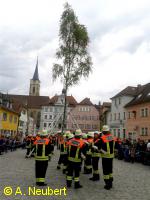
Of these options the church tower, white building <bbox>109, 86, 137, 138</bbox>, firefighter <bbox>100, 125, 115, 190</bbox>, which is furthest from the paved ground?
the church tower

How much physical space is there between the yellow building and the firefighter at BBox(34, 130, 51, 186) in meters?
29.0

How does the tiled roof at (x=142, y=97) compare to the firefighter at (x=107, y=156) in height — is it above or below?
above

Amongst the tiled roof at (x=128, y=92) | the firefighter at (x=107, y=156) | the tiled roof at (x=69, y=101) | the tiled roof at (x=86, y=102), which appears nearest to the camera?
the firefighter at (x=107, y=156)

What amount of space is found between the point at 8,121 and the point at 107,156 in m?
35.6

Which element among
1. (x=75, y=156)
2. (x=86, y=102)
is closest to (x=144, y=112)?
(x=75, y=156)

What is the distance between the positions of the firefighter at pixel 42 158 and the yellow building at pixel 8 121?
2899cm

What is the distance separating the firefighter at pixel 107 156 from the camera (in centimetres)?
944

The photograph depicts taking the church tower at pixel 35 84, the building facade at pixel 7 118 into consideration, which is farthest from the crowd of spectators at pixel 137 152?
the church tower at pixel 35 84

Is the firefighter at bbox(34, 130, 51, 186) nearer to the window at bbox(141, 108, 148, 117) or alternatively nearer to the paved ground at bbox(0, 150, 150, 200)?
the paved ground at bbox(0, 150, 150, 200)

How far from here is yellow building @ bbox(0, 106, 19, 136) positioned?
39812 mm

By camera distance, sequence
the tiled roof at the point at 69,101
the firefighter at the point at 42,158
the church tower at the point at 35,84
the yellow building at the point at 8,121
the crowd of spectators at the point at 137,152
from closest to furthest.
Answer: the firefighter at the point at 42,158 < the crowd of spectators at the point at 137,152 < the yellow building at the point at 8,121 < the tiled roof at the point at 69,101 < the church tower at the point at 35,84

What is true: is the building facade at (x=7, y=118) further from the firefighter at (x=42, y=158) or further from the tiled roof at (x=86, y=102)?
the firefighter at (x=42, y=158)

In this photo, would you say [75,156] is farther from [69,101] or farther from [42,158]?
[69,101]

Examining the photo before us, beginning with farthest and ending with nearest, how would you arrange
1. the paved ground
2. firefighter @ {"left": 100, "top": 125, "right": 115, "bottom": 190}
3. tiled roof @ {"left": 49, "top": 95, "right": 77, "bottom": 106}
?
tiled roof @ {"left": 49, "top": 95, "right": 77, "bottom": 106}
firefighter @ {"left": 100, "top": 125, "right": 115, "bottom": 190}
the paved ground
